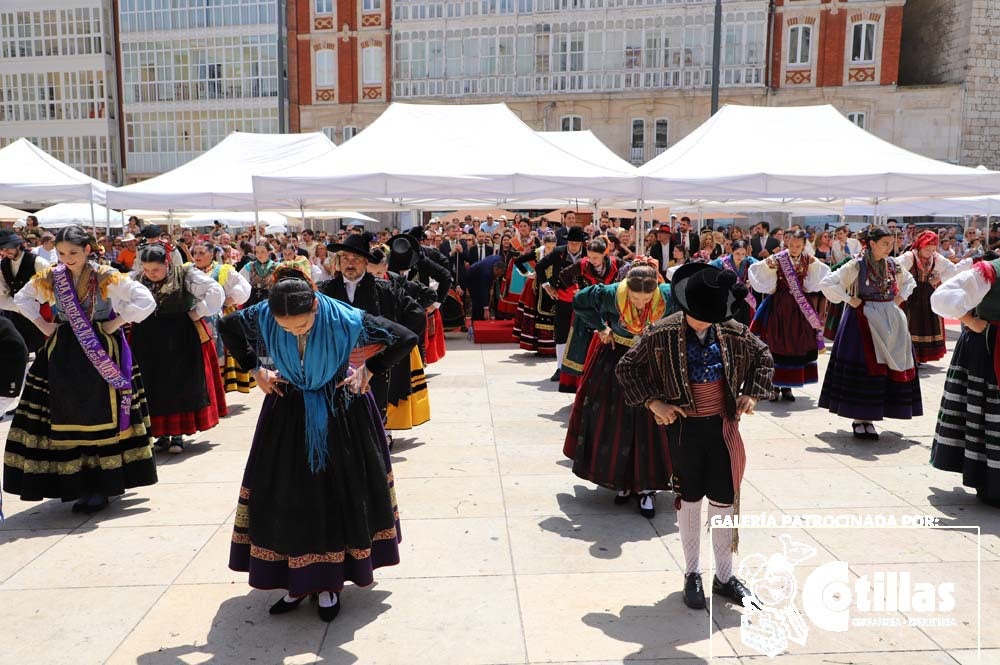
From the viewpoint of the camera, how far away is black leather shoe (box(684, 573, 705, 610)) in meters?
3.77

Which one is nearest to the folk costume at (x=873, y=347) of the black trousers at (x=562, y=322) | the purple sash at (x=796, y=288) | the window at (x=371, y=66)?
the purple sash at (x=796, y=288)

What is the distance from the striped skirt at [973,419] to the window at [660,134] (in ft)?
85.2

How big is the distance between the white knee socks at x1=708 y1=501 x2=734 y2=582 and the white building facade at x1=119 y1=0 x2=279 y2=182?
32200 mm

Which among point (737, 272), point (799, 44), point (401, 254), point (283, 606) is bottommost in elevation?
point (283, 606)

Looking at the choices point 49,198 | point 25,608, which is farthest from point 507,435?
point 49,198

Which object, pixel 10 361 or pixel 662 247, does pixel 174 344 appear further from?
pixel 662 247

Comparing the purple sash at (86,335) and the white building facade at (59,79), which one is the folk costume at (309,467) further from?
the white building facade at (59,79)

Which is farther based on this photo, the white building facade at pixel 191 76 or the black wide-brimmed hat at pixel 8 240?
the white building facade at pixel 191 76

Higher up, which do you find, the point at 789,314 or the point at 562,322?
the point at 789,314

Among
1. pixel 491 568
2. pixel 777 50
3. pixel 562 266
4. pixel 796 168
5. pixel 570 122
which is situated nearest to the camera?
pixel 491 568

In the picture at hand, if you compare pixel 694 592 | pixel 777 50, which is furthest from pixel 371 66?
pixel 694 592

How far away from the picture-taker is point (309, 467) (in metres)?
3.50

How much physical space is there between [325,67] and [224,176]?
21704mm

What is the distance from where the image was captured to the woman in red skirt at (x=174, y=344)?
20.2 feet
